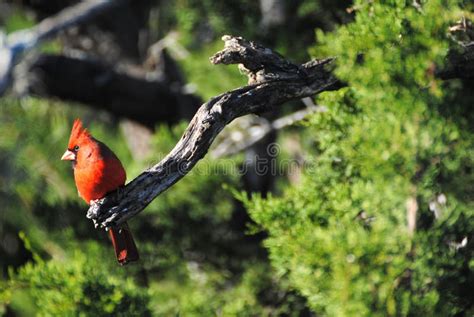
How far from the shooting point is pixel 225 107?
276 centimetres

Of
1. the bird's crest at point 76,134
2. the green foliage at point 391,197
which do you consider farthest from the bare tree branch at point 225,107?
the bird's crest at point 76,134

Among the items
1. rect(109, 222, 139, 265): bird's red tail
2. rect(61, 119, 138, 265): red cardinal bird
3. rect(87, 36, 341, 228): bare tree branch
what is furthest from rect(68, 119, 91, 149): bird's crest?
rect(87, 36, 341, 228): bare tree branch

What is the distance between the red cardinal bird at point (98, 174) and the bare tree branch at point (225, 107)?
43cm

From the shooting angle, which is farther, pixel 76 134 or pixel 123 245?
pixel 76 134

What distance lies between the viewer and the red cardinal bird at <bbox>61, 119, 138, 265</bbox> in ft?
10.7

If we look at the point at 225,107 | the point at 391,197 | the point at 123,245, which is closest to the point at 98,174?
the point at 123,245

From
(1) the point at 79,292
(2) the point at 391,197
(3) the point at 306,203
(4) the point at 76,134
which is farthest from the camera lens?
(4) the point at 76,134

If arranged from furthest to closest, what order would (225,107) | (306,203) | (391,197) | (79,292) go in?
(79,292), (306,203), (225,107), (391,197)

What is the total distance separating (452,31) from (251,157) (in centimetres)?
254

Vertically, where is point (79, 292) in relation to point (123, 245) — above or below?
below

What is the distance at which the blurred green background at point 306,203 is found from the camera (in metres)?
2.54

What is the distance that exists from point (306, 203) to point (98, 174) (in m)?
0.82

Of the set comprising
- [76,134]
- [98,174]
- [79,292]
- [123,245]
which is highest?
[76,134]

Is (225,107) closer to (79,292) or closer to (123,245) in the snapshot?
(123,245)
